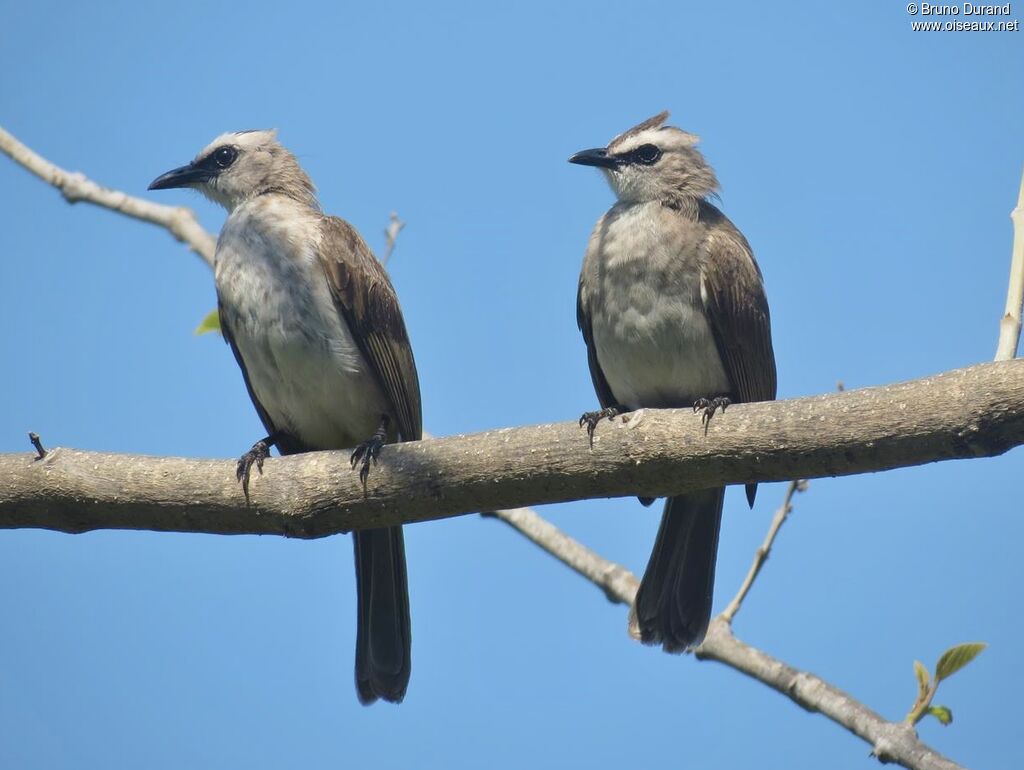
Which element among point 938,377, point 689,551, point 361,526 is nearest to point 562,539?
point 689,551

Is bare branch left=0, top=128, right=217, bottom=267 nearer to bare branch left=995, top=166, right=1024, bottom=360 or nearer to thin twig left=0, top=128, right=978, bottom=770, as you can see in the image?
thin twig left=0, top=128, right=978, bottom=770

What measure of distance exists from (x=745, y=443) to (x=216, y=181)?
159 inches

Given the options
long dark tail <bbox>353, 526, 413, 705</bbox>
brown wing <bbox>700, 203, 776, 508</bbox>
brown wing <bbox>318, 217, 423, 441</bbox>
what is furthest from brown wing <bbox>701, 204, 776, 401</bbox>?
long dark tail <bbox>353, 526, 413, 705</bbox>

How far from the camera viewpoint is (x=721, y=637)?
582cm

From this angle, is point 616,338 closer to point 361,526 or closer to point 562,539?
point 562,539

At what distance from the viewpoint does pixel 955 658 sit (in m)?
5.27

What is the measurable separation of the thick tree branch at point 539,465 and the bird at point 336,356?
1.13m

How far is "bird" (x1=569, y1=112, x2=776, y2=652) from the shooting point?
6.23 m

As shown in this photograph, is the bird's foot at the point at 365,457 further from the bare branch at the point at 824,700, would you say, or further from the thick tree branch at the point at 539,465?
the bare branch at the point at 824,700

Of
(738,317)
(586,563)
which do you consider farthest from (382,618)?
(738,317)

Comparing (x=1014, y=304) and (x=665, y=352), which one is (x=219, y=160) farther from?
(x=1014, y=304)

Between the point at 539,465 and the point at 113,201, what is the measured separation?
14.7 ft

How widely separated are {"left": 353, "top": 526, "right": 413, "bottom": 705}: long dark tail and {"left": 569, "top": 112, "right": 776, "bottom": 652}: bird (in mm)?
1169

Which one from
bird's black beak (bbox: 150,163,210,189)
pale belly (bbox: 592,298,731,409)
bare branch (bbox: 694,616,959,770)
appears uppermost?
bird's black beak (bbox: 150,163,210,189)
